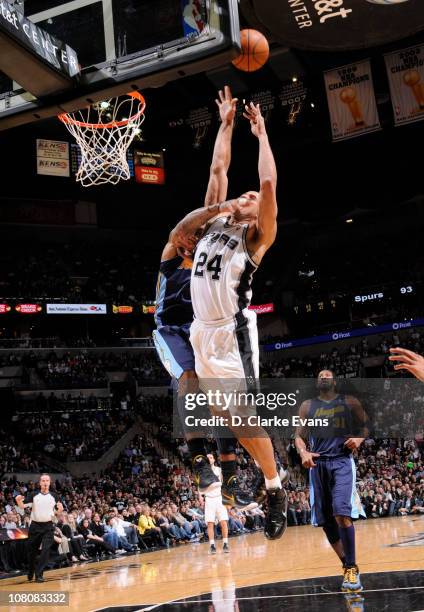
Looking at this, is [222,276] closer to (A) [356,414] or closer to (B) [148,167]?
(A) [356,414]

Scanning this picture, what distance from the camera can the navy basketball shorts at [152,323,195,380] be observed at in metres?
4.41

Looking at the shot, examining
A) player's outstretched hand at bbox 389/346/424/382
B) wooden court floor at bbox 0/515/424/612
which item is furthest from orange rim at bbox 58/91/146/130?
wooden court floor at bbox 0/515/424/612

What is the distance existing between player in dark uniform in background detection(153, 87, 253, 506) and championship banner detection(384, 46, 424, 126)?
628 inches

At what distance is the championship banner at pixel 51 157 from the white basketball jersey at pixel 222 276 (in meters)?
19.7

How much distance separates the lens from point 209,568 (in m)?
11.6

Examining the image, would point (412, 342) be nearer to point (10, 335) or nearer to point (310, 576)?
point (10, 335)

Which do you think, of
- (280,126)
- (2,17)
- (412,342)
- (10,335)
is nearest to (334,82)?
(280,126)

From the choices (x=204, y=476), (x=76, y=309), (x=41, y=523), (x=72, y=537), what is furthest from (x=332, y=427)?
(x=76, y=309)

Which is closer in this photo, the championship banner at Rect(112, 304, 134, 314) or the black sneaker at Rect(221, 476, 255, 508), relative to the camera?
the black sneaker at Rect(221, 476, 255, 508)

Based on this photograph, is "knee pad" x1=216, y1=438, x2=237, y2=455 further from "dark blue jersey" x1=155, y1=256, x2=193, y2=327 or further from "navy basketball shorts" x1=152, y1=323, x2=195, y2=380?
"dark blue jersey" x1=155, y1=256, x2=193, y2=327

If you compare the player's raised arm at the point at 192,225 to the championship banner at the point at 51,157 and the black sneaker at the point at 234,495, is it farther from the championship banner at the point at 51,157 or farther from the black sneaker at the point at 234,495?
the championship banner at the point at 51,157

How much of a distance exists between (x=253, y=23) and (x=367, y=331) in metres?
20.0

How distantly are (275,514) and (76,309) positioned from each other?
27.8m

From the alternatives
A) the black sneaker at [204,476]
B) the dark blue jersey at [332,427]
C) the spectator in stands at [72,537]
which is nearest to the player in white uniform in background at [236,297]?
the black sneaker at [204,476]
